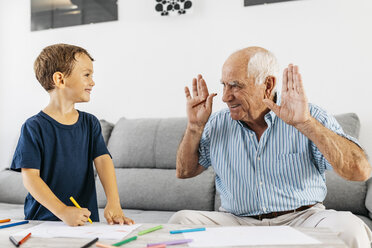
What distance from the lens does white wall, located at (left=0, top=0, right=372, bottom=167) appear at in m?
2.14

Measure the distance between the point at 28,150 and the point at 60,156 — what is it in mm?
120

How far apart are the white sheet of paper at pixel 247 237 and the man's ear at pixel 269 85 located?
64cm

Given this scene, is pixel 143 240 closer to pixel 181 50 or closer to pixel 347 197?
pixel 347 197

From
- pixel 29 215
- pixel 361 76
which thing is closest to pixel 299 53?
pixel 361 76

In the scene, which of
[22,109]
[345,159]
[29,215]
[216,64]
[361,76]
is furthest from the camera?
[22,109]

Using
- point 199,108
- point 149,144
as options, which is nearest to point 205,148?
point 199,108

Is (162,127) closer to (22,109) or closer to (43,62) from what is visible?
(43,62)

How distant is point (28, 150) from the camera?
111 centimetres

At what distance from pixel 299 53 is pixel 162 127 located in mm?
1041

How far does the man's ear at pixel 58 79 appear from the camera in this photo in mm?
1217

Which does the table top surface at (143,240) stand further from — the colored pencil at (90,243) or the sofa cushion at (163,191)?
the sofa cushion at (163,191)

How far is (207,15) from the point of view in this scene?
2402mm

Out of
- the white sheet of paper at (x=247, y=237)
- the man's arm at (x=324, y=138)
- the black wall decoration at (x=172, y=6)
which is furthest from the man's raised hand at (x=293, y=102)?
the black wall decoration at (x=172, y=6)

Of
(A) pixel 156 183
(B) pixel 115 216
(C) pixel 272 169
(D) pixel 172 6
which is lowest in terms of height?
(A) pixel 156 183
